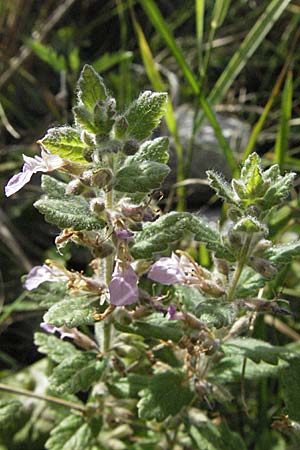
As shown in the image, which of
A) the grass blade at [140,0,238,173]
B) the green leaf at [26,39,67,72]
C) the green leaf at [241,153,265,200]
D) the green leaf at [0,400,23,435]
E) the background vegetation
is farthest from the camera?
the green leaf at [26,39,67,72]

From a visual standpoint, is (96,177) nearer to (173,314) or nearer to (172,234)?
(172,234)

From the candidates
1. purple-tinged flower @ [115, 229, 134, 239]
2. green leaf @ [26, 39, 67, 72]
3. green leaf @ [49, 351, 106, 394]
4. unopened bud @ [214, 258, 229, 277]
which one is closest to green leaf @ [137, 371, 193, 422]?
green leaf @ [49, 351, 106, 394]

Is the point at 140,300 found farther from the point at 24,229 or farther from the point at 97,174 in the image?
the point at 24,229

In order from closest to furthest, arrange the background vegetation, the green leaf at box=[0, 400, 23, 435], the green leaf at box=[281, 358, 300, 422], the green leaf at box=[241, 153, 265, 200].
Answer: the green leaf at box=[241, 153, 265, 200] < the green leaf at box=[281, 358, 300, 422] < the green leaf at box=[0, 400, 23, 435] < the background vegetation

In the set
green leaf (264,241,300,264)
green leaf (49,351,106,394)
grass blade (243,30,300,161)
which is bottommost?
grass blade (243,30,300,161)

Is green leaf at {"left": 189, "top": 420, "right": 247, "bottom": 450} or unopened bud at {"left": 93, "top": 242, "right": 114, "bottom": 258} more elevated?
unopened bud at {"left": 93, "top": 242, "right": 114, "bottom": 258}

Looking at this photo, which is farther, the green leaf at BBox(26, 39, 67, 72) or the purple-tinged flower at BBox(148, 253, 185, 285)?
the green leaf at BBox(26, 39, 67, 72)

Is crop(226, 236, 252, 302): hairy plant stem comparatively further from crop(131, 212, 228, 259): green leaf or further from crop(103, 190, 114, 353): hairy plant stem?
crop(103, 190, 114, 353): hairy plant stem
